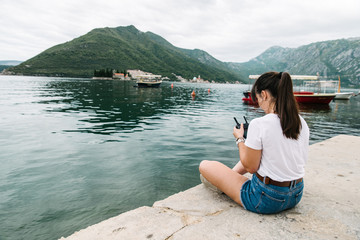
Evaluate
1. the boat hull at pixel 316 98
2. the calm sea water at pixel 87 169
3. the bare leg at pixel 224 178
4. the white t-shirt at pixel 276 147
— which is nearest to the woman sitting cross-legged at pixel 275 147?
the white t-shirt at pixel 276 147

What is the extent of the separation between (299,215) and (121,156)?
272 inches

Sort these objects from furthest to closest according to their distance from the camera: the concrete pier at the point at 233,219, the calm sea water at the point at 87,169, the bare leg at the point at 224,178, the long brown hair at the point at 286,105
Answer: the calm sea water at the point at 87,169, the bare leg at the point at 224,178, the concrete pier at the point at 233,219, the long brown hair at the point at 286,105

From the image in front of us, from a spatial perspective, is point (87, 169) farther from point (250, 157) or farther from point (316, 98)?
point (316, 98)

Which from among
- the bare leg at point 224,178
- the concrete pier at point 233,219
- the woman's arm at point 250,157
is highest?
the woman's arm at point 250,157

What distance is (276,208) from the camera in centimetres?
317

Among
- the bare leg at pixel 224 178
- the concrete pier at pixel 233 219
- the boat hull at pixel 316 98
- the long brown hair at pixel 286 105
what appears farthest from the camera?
the boat hull at pixel 316 98

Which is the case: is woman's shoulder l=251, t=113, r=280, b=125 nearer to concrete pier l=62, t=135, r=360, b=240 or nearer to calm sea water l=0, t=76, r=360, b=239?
concrete pier l=62, t=135, r=360, b=240

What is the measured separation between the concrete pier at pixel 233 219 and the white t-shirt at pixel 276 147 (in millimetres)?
729

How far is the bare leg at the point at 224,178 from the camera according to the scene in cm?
353

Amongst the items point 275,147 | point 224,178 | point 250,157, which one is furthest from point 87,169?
point 275,147

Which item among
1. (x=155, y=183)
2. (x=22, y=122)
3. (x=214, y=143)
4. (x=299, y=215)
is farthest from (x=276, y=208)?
(x=22, y=122)

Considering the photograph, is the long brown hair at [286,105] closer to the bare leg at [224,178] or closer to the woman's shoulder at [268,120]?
the woman's shoulder at [268,120]

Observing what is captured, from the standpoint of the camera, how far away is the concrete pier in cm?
290

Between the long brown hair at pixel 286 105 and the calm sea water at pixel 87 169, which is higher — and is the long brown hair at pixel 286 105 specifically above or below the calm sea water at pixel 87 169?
above
